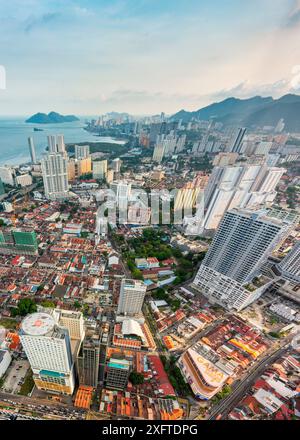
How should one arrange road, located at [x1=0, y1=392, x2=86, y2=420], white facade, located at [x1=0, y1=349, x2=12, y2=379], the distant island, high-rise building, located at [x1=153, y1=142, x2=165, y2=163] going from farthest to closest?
the distant island → high-rise building, located at [x1=153, y1=142, x2=165, y2=163] → white facade, located at [x1=0, y1=349, x2=12, y2=379] → road, located at [x1=0, y1=392, x2=86, y2=420]

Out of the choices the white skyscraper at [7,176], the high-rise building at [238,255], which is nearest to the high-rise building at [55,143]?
the white skyscraper at [7,176]

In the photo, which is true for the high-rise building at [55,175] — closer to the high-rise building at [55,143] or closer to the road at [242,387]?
the high-rise building at [55,143]

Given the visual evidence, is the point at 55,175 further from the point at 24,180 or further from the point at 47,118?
the point at 47,118

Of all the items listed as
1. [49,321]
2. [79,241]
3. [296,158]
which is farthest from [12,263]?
[296,158]

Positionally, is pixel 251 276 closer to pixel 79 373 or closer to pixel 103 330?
pixel 103 330

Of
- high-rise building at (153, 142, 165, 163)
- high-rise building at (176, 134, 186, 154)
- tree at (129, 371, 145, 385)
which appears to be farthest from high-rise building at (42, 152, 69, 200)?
high-rise building at (176, 134, 186, 154)

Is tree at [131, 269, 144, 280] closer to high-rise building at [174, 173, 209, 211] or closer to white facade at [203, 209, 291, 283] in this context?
white facade at [203, 209, 291, 283]
